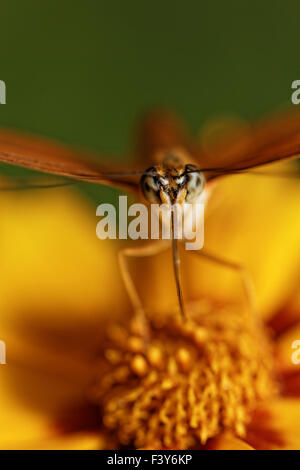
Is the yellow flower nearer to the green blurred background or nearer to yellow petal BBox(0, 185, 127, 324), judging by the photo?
yellow petal BBox(0, 185, 127, 324)

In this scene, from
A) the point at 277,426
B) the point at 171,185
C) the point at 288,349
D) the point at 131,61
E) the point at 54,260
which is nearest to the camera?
the point at 171,185

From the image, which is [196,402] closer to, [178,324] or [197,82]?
[178,324]

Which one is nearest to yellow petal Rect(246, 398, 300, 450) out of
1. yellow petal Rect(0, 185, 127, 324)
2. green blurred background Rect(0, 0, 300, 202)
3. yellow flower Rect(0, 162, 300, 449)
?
yellow flower Rect(0, 162, 300, 449)

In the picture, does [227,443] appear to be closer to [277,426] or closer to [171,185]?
[277,426]

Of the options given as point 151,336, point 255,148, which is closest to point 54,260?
point 151,336

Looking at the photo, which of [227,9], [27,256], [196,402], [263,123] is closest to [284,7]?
[227,9]

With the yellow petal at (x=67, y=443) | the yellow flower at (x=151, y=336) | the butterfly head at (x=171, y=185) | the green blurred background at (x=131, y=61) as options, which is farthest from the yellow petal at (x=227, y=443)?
the green blurred background at (x=131, y=61)
